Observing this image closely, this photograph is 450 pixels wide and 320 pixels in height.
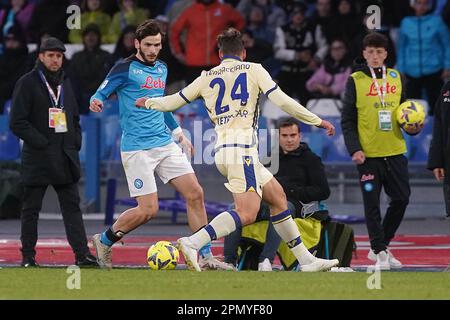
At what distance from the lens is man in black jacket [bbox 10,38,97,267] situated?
1383cm

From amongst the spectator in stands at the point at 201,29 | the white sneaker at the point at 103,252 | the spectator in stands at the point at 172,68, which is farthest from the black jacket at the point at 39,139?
the spectator in stands at the point at 172,68

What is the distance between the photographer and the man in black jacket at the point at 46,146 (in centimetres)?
1383

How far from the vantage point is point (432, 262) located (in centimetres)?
1449

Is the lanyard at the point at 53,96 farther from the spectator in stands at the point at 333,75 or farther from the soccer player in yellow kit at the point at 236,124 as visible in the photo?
the spectator in stands at the point at 333,75

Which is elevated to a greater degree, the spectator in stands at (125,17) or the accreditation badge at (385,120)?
the spectator in stands at (125,17)

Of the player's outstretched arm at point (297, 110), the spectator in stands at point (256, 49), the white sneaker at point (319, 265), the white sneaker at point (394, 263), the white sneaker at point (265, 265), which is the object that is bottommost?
the white sneaker at point (394, 263)

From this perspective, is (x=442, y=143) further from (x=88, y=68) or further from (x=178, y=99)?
(x=88, y=68)

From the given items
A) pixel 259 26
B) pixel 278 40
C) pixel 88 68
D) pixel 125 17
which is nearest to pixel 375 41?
pixel 278 40

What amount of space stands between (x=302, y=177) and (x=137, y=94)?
1.87m

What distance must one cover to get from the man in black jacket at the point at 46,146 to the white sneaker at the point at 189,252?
178 centimetres

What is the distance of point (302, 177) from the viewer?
45.9ft

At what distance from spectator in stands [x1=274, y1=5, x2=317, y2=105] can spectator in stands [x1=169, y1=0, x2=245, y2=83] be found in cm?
80

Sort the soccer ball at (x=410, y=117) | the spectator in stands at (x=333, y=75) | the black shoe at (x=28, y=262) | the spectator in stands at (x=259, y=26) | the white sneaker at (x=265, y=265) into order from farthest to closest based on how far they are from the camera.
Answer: the spectator in stands at (x=259, y=26) → the spectator in stands at (x=333, y=75) → the soccer ball at (x=410, y=117) → the black shoe at (x=28, y=262) → the white sneaker at (x=265, y=265)

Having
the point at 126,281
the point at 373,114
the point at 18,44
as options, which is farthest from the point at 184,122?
the point at 126,281
